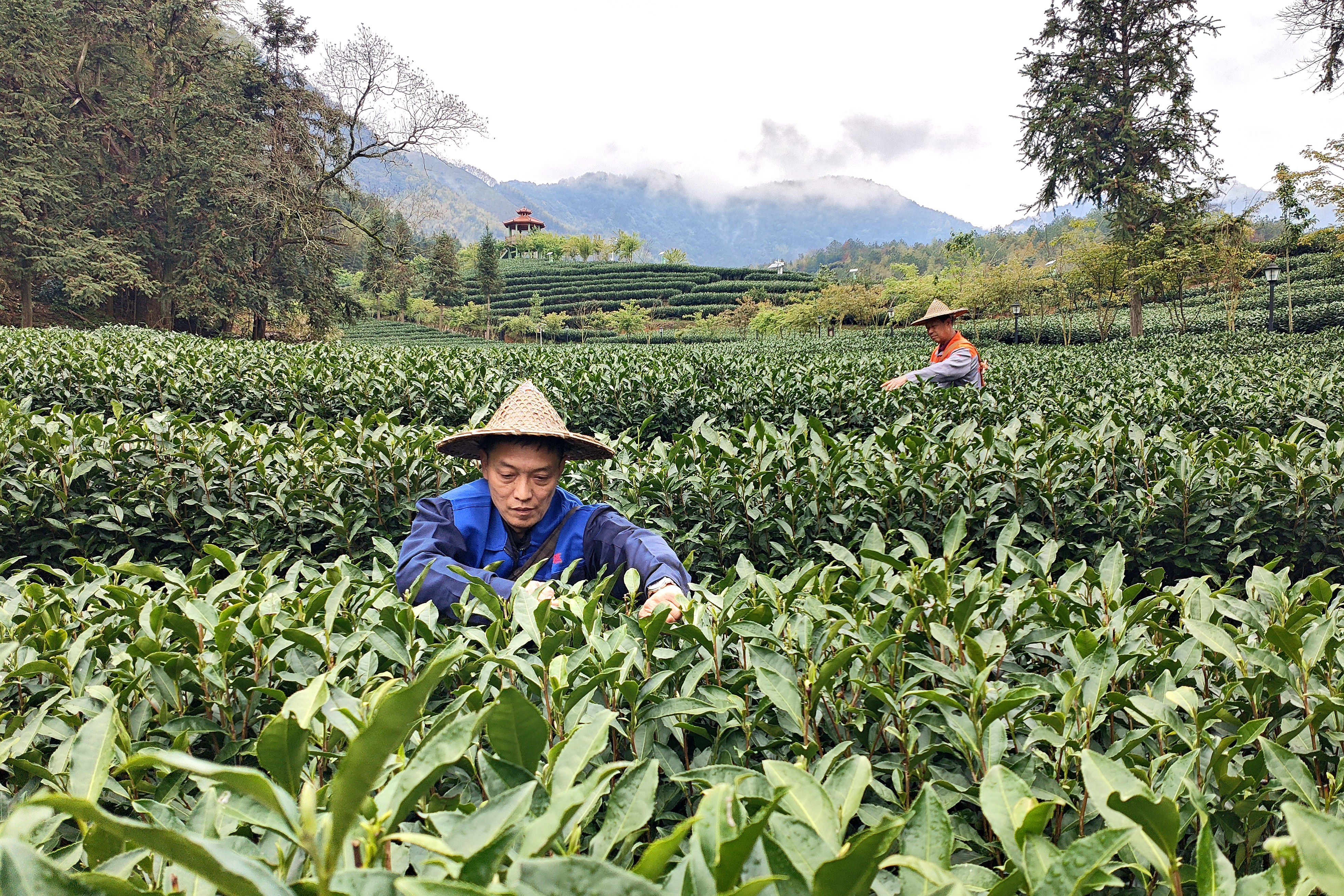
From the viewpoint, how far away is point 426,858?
0.77 metres

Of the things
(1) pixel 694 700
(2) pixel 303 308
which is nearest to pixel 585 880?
(1) pixel 694 700

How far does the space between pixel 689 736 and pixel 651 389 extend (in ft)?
18.4

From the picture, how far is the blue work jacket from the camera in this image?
7.09ft

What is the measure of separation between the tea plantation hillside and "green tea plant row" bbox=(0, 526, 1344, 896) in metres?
51.3

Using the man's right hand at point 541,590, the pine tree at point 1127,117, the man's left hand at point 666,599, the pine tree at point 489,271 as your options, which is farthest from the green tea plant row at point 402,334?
the man's right hand at point 541,590

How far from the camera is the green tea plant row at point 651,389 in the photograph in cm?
542

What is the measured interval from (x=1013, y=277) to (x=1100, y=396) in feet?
69.6

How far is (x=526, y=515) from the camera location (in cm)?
240

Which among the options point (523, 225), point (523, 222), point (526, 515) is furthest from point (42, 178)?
point (523, 225)

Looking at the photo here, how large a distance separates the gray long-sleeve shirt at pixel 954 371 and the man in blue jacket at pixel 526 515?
440 centimetres

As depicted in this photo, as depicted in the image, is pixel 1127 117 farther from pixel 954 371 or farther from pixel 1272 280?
pixel 954 371

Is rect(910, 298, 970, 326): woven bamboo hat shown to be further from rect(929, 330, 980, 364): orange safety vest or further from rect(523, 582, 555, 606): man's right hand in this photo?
rect(523, 582, 555, 606): man's right hand

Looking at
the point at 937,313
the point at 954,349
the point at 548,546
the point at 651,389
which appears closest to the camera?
the point at 548,546

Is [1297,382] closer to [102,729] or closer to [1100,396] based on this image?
[1100,396]
